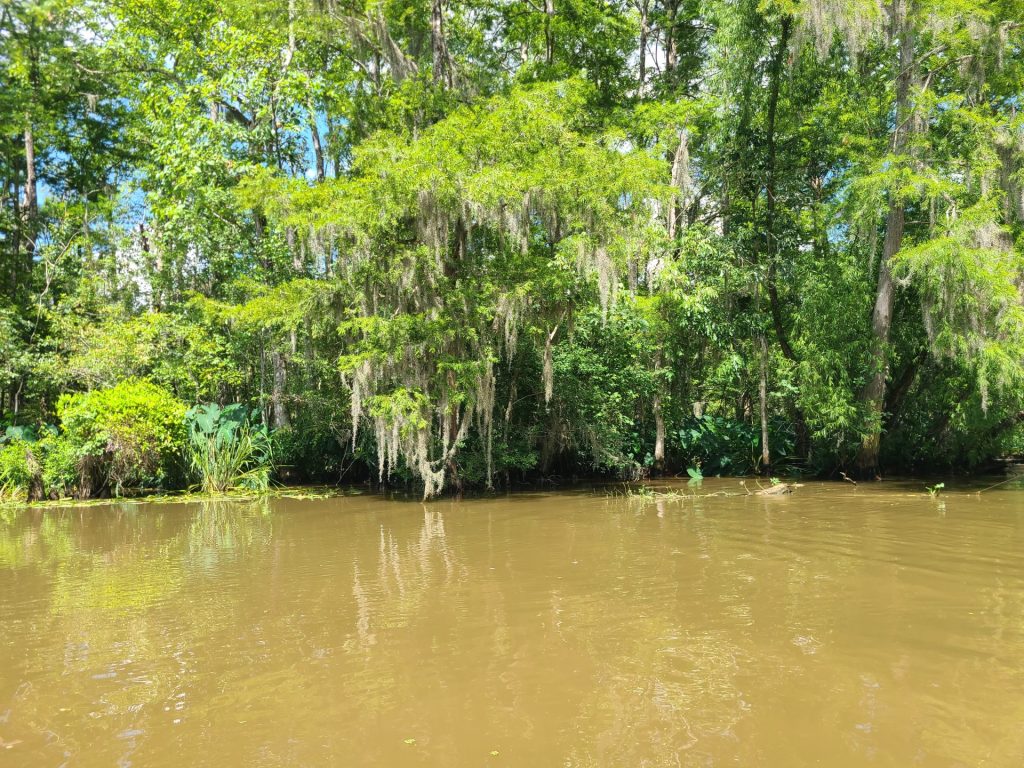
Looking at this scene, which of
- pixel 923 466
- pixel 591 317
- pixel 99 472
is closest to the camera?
pixel 99 472

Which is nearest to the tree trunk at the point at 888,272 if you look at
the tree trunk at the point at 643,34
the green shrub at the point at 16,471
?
the tree trunk at the point at 643,34

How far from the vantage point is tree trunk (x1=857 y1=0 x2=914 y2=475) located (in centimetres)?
1280

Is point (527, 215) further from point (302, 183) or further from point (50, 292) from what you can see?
point (50, 292)

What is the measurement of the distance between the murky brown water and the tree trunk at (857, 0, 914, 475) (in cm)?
533

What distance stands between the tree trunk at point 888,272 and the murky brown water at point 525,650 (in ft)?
17.5

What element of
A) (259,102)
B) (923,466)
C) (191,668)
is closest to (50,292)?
(259,102)

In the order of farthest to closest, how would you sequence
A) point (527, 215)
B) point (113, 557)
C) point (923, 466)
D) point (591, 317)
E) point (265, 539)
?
1. point (923, 466)
2. point (591, 317)
3. point (527, 215)
4. point (265, 539)
5. point (113, 557)

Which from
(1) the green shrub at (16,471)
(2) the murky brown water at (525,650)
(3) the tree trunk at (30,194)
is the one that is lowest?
(2) the murky brown water at (525,650)

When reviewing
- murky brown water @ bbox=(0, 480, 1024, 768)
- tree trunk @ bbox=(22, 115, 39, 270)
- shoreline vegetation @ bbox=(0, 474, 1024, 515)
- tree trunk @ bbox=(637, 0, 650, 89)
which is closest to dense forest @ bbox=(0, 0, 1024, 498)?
tree trunk @ bbox=(637, 0, 650, 89)

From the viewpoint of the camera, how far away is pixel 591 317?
1433cm

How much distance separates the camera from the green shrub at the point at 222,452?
12.9 metres

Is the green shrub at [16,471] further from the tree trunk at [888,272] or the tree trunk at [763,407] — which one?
the tree trunk at [888,272]

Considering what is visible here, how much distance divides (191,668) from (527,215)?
341 inches

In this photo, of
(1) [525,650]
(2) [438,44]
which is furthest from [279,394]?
(1) [525,650]
